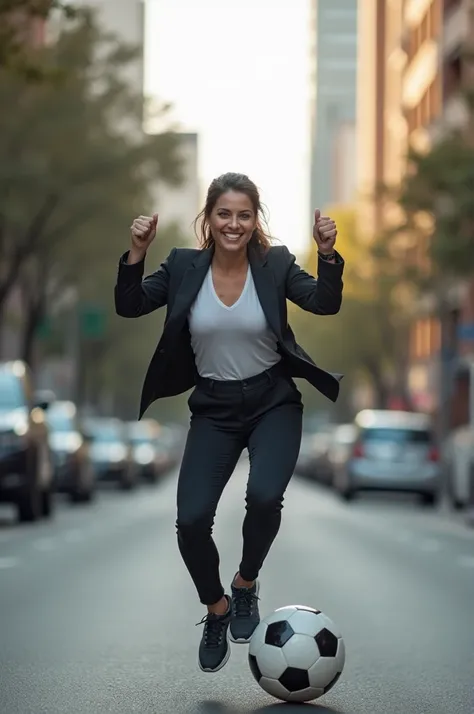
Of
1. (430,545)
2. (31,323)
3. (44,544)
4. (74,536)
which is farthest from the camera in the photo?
(31,323)

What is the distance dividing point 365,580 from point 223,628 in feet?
23.9

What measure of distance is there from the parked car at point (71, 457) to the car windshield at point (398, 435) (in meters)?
5.15

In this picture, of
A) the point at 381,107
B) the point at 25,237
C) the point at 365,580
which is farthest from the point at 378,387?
the point at 365,580

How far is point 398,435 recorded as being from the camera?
3403 centimetres

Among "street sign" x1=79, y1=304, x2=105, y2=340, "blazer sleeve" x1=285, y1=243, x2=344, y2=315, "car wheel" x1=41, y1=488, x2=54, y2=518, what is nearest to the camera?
"blazer sleeve" x1=285, y1=243, x2=344, y2=315

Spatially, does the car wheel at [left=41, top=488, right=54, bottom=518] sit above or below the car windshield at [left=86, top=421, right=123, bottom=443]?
above

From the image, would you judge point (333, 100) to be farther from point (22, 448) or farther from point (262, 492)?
point (262, 492)

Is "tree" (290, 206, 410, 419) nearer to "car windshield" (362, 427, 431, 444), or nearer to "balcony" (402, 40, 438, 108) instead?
"balcony" (402, 40, 438, 108)

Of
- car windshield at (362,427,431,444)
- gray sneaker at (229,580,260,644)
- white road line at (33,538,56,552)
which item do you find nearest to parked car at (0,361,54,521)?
white road line at (33,538,56,552)

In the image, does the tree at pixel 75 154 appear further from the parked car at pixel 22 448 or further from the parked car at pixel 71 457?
the parked car at pixel 22 448

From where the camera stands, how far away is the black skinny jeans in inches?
286

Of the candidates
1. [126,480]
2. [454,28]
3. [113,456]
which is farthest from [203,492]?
[454,28]

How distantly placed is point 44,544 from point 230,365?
1195 centimetres

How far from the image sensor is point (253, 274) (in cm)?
733
